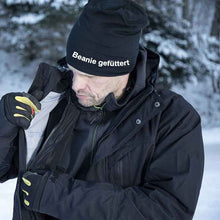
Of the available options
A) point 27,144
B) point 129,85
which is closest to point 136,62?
point 129,85

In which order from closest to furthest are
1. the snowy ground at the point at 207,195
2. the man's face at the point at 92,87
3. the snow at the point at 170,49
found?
the man's face at the point at 92,87 < the snowy ground at the point at 207,195 < the snow at the point at 170,49

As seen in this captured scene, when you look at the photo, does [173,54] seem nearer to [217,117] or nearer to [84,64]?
[217,117]

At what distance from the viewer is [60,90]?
173 cm

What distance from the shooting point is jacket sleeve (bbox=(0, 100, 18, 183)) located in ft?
5.17

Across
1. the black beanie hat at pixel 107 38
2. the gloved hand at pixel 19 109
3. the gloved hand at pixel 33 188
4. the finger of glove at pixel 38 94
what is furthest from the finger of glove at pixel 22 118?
the black beanie hat at pixel 107 38

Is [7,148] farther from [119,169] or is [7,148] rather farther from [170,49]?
[170,49]

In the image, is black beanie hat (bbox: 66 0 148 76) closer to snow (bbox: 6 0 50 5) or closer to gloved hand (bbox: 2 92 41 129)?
gloved hand (bbox: 2 92 41 129)

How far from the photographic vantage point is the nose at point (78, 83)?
1.62 meters

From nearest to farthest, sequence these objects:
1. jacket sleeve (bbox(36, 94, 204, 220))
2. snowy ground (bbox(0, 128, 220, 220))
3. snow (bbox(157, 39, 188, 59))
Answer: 1. jacket sleeve (bbox(36, 94, 204, 220))
2. snowy ground (bbox(0, 128, 220, 220))
3. snow (bbox(157, 39, 188, 59))

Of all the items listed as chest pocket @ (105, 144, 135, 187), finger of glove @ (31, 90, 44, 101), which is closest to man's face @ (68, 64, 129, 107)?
Result: finger of glove @ (31, 90, 44, 101)

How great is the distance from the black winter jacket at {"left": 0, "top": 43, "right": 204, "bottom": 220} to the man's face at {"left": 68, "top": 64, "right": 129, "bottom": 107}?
2.1 inches

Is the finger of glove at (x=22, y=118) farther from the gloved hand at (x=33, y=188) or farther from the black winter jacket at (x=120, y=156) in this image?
the gloved hand at (x=33, y=188)

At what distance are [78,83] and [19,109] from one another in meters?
0.30

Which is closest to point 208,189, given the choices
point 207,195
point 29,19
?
point 207,195
